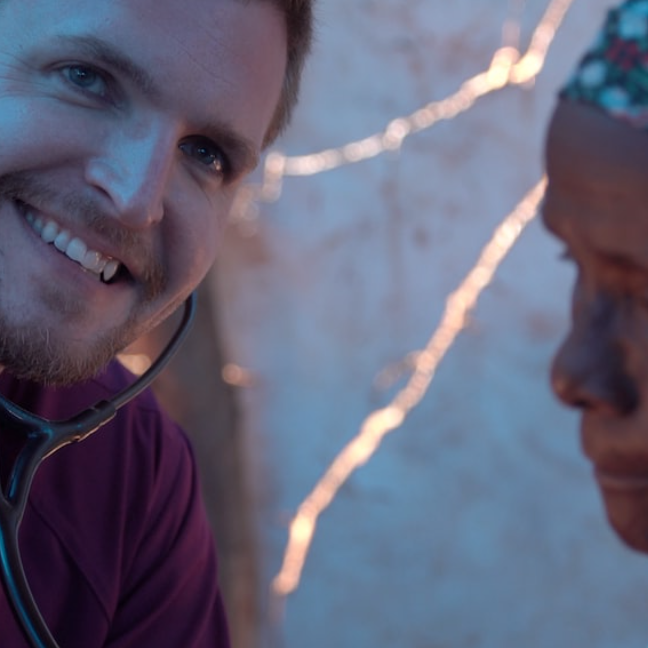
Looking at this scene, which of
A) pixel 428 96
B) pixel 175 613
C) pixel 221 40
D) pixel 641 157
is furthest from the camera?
pixel 428 96

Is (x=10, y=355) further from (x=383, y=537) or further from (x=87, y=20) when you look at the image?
(x=383, y=537)

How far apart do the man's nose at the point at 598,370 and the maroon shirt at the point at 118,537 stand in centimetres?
53

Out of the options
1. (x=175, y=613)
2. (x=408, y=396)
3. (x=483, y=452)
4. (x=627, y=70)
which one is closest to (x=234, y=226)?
(x=408, y=396)

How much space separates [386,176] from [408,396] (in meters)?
0.49

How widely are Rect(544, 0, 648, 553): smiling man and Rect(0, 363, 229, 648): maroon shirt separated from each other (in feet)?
1.69

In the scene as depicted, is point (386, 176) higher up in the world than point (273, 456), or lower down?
higher up

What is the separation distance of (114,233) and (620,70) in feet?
1.75

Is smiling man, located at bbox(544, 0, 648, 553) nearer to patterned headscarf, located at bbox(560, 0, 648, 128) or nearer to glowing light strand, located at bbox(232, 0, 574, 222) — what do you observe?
patterned headscarf, located at bbox(560, 0, 648, 128)

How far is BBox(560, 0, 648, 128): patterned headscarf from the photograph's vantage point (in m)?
1.25

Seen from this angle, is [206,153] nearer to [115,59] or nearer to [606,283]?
[115,59]

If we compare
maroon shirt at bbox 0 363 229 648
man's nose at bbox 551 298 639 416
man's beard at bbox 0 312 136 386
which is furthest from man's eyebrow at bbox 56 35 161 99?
man's nose at bbox 551 298 639 416

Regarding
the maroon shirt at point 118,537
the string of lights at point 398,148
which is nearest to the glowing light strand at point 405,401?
the string of lights at point 398,148

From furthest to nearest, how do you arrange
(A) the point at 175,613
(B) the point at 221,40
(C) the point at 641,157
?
(A) the point at 175,613
(B) the point at 221,40
(C) the point at 641,157

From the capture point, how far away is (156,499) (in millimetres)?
1552
